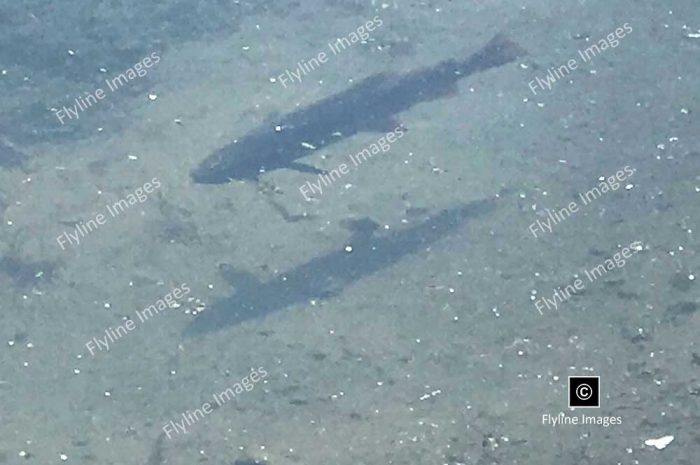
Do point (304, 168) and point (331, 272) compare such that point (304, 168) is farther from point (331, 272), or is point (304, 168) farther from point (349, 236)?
point (331, 272)

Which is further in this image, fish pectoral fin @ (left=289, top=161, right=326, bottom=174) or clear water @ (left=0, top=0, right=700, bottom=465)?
fish pectoral fin @ (left=289, top=161, right=326, bottom=174)

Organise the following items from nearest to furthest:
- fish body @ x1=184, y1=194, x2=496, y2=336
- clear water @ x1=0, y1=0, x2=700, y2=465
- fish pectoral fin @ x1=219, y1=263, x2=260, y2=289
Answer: clear water @ x1=0, y1=0, x2=700, y2=465 < fish body @ x1=184, y1=194, x2=496, y2=336 < fish pectoral fin @ x1=219, y1=263, x2=260, y2=289

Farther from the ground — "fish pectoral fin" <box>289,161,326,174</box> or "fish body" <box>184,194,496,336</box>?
"fish pectoral fin" <box>289,161,326,174</box>

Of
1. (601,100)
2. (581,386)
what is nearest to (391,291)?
(581,386)

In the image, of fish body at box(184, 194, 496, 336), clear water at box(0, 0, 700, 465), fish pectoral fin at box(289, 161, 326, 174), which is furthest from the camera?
fish pectoral fin at box(289, 161, 326, 174)

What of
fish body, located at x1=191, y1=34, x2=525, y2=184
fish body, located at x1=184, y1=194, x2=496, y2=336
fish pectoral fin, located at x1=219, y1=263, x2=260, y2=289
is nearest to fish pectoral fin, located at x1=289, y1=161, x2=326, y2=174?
fish body, located at x1=191, y1=34, x2=525, y2=184

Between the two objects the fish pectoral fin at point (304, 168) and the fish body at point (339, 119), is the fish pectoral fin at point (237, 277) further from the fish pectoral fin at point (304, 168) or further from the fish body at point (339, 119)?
the fish pectoral fin at point (304, 168)

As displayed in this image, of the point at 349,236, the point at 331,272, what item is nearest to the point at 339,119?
the point at 349,236

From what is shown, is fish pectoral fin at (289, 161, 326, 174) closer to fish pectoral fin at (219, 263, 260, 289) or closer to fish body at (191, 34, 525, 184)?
fish body at (191, 34, 525, 184)

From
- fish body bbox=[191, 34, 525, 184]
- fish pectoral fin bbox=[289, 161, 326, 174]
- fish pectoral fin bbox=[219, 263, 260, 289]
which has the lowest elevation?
fish pectoral fin bbox=[219, 263, 260, 289]
